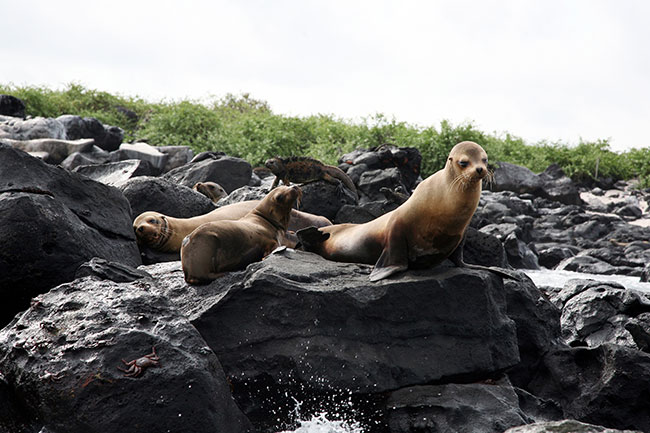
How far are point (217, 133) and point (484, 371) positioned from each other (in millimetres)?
20181

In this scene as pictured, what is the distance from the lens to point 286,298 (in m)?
5.07

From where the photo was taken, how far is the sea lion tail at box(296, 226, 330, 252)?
6285 millimetres

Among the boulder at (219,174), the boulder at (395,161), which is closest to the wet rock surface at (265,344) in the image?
the boulder at (219,174)

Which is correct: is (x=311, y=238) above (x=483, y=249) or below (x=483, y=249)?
above

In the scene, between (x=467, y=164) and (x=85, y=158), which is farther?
(x=85, y=158)

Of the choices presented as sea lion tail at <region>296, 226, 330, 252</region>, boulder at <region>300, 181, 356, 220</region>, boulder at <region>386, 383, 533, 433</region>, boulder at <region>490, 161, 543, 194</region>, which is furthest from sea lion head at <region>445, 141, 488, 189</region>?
boulder at <region>490, 161, 543, 194</region>

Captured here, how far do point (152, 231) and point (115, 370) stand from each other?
4205mm

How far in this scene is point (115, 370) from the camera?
400cm

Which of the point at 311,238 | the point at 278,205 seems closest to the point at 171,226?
the point at 278,205

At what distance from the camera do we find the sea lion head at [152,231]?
8.05m

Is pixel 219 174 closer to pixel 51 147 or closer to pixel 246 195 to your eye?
pixel 246 195

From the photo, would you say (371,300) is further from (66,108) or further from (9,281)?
(66,108)

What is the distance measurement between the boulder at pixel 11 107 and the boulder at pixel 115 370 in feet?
71.1

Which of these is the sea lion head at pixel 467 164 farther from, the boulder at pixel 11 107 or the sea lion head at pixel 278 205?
the boulder at pixel 11 107
